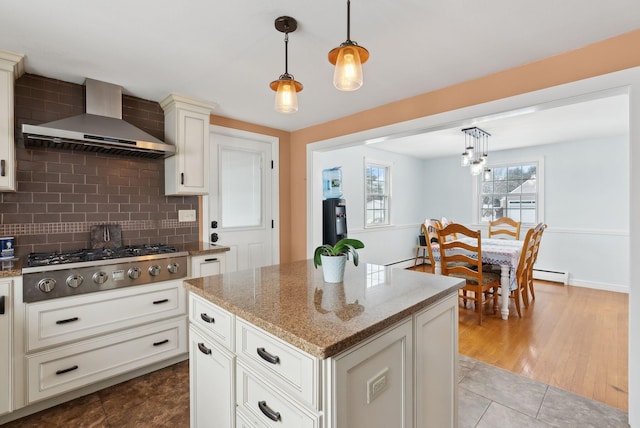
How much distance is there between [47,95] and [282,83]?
82.8 inches

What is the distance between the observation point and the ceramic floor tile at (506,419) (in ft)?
5.93

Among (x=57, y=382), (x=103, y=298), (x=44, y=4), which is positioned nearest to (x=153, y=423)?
(x=57, y=382)

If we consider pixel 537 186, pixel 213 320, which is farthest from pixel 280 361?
pixel 537 186

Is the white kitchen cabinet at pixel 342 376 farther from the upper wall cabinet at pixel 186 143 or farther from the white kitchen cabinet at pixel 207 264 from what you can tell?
the upper wall cabinet at pixel 186 143

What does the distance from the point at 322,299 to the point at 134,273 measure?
1.66 meters

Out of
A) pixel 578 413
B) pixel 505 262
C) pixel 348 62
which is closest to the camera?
pixel 348 62

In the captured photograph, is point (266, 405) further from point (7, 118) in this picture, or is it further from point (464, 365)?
point (7, 118)

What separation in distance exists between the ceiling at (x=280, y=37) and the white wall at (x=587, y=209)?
3.86 meters

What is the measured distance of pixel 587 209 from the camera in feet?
15.7

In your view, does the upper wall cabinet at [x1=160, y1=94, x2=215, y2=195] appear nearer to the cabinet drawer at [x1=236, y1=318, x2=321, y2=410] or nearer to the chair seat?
the cabinet drawer at [x1=236, y1=318, x2=321, y2=410]

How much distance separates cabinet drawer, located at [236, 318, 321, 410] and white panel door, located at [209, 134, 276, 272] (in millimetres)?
2274

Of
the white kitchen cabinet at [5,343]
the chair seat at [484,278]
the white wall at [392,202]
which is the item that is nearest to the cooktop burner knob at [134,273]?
the white kitchen cabinet at [5,343]

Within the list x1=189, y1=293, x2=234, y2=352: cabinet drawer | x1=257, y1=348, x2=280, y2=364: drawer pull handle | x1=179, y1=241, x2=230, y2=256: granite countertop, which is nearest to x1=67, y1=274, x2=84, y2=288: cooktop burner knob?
x1=179, y1=241, x2=230, y2=256: granite countertop

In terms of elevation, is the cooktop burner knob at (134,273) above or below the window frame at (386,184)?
below
